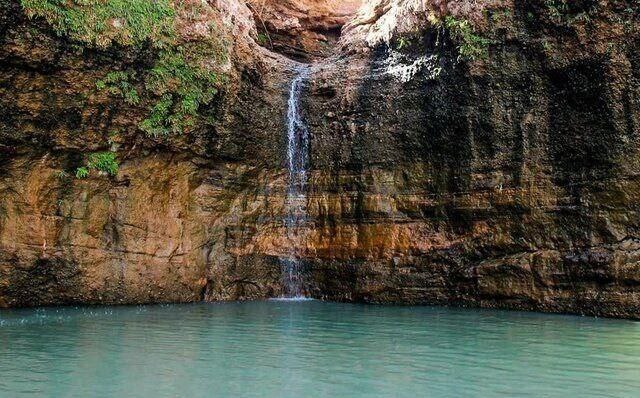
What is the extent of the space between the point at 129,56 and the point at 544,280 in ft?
30.2

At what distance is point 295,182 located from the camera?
1361 cm

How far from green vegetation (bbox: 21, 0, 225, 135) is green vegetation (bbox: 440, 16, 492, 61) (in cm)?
504

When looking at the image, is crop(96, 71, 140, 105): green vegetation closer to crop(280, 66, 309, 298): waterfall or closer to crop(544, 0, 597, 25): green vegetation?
crop(280, 66, 309, 298): waterfall

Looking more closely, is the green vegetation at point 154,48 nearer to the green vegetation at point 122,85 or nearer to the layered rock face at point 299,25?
the green vegetation at point 122,85

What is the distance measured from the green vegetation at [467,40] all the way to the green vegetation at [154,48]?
16.5 feet

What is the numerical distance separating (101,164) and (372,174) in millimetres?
5783

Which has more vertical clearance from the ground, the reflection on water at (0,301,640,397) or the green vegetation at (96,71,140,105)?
the green vegetation at (96,71,140,105)

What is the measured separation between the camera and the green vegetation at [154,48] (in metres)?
10.7

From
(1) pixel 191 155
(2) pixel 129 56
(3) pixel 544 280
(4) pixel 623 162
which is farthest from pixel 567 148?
(2) pixel 129 56

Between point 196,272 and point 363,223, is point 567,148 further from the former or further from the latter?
point 196,272

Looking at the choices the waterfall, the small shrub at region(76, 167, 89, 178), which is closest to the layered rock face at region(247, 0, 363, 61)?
the waterfall

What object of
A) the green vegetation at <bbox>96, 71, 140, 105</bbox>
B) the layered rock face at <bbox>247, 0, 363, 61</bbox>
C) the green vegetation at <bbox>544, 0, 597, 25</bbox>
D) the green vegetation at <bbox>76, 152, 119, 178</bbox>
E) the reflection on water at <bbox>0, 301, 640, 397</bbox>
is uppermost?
the layered rock face at <bbox>247, 0, 363, 61</bbox>

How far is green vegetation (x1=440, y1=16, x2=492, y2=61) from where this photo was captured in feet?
38.6

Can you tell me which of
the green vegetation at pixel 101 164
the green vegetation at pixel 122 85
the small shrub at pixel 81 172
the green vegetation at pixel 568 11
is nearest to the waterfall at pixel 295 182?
the green vegetation at pixel 122 85
